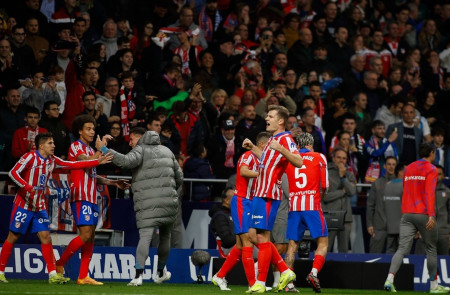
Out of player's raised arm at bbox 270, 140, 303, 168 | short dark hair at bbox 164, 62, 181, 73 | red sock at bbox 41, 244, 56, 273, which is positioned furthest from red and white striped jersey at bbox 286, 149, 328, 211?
short dark hair at bbox 164, 62, 181, 73

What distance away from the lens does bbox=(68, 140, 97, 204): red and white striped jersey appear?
13.3 meters

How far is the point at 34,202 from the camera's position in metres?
13.3

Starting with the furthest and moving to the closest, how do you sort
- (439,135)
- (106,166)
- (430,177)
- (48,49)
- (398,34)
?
(398,34)
(439,135)
(48,49)
(106,166)
(430,177)

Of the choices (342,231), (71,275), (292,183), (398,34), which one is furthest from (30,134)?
(398,34)

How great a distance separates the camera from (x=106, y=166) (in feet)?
55.9

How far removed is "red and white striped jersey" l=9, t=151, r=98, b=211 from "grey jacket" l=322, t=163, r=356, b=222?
6028mm

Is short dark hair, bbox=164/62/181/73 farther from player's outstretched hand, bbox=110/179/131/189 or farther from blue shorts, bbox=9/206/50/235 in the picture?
blue shorts, bbox=9/206/50/235

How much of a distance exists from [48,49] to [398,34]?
9820 millimetres

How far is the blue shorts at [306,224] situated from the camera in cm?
1331

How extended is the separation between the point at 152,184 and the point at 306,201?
2.23 metres

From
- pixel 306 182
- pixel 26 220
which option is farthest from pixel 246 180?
pixel 26 220

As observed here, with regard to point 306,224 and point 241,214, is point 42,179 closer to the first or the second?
point 241,214

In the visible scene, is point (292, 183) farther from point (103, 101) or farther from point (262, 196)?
point (103, 101)

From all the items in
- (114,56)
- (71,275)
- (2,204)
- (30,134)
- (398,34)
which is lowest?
(71,275)
